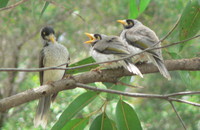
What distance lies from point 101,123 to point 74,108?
0.32 metres

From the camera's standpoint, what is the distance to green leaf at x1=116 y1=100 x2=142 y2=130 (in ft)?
11.5

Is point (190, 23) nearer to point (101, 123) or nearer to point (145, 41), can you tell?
point (145, 41)

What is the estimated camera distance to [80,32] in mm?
11289

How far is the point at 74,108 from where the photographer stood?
138 inches

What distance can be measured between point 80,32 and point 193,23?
7.85m

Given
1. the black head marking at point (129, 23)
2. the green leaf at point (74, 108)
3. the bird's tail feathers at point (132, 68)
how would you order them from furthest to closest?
the black head marking at point (129, 23) < the green leaf at point (74, 108) < the bird's tail feathers at point (132, 68)

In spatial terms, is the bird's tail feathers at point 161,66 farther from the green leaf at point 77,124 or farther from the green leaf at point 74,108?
the green leaf at point 77,124

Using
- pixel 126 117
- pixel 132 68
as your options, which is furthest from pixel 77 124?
pixel 132 68

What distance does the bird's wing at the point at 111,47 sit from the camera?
401 centimetres

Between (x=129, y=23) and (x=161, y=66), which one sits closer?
(x=161, y=66)

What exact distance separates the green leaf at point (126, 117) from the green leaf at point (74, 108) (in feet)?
1.02

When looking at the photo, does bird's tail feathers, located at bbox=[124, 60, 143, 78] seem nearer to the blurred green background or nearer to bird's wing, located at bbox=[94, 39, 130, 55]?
bird's wing, located at bbox=[94, 39, 130, 55]

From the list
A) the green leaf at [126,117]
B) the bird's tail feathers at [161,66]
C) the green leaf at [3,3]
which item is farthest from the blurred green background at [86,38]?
the green leaf at [3,3]

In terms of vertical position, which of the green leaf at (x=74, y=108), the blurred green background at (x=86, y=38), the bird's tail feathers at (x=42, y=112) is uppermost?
the green leaf at (x=74, y=108)
